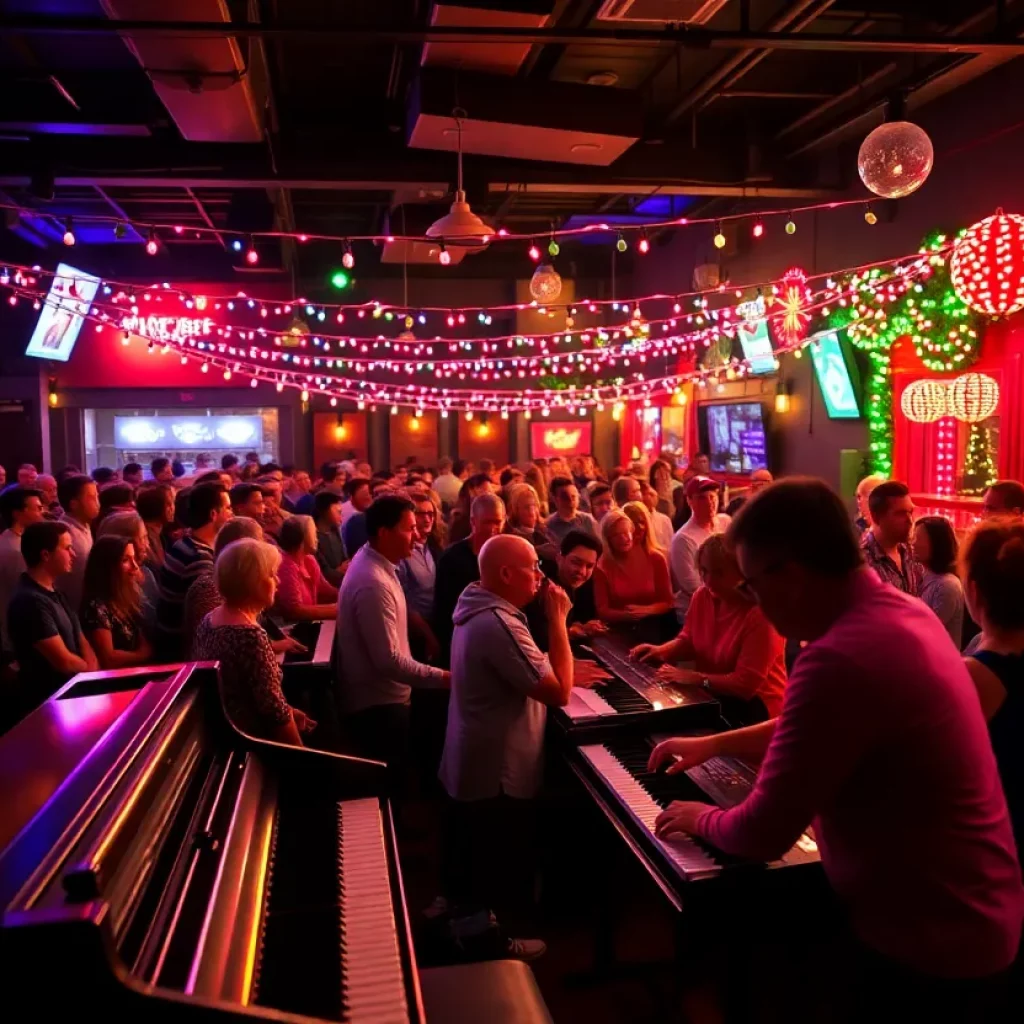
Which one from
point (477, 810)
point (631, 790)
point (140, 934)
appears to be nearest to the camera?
point (140, 934)

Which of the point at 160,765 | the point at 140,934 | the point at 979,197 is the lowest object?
the point at 140,934

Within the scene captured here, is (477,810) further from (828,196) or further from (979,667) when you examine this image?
(828,196)

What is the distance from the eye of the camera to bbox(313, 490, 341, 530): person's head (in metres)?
6.45

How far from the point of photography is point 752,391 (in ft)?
37.5

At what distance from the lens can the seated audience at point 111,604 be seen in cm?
388

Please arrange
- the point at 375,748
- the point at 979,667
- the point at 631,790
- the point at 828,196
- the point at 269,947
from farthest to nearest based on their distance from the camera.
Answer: the point at 828,196 < the point at 375,748 < the point at 631,790 < the point at 979,667 < the point at 269,947

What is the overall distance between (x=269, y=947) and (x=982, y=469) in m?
7.16

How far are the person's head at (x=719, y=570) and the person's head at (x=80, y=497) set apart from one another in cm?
375

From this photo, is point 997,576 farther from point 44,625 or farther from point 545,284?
point 545,284

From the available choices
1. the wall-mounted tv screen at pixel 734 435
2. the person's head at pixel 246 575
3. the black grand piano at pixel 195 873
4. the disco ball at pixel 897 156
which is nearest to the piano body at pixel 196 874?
the black grand piano at pixel 195 873

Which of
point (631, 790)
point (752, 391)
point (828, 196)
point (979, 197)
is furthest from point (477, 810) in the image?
point (752, 391)

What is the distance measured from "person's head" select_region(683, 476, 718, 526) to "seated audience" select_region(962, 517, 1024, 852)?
297 cm

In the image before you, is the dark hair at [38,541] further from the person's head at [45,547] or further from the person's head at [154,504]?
the person's head at [154,504]

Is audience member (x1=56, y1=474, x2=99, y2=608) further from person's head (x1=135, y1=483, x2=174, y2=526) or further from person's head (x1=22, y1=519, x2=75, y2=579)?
person's head (x1=22, y1=519, x2=75, y2=579)
